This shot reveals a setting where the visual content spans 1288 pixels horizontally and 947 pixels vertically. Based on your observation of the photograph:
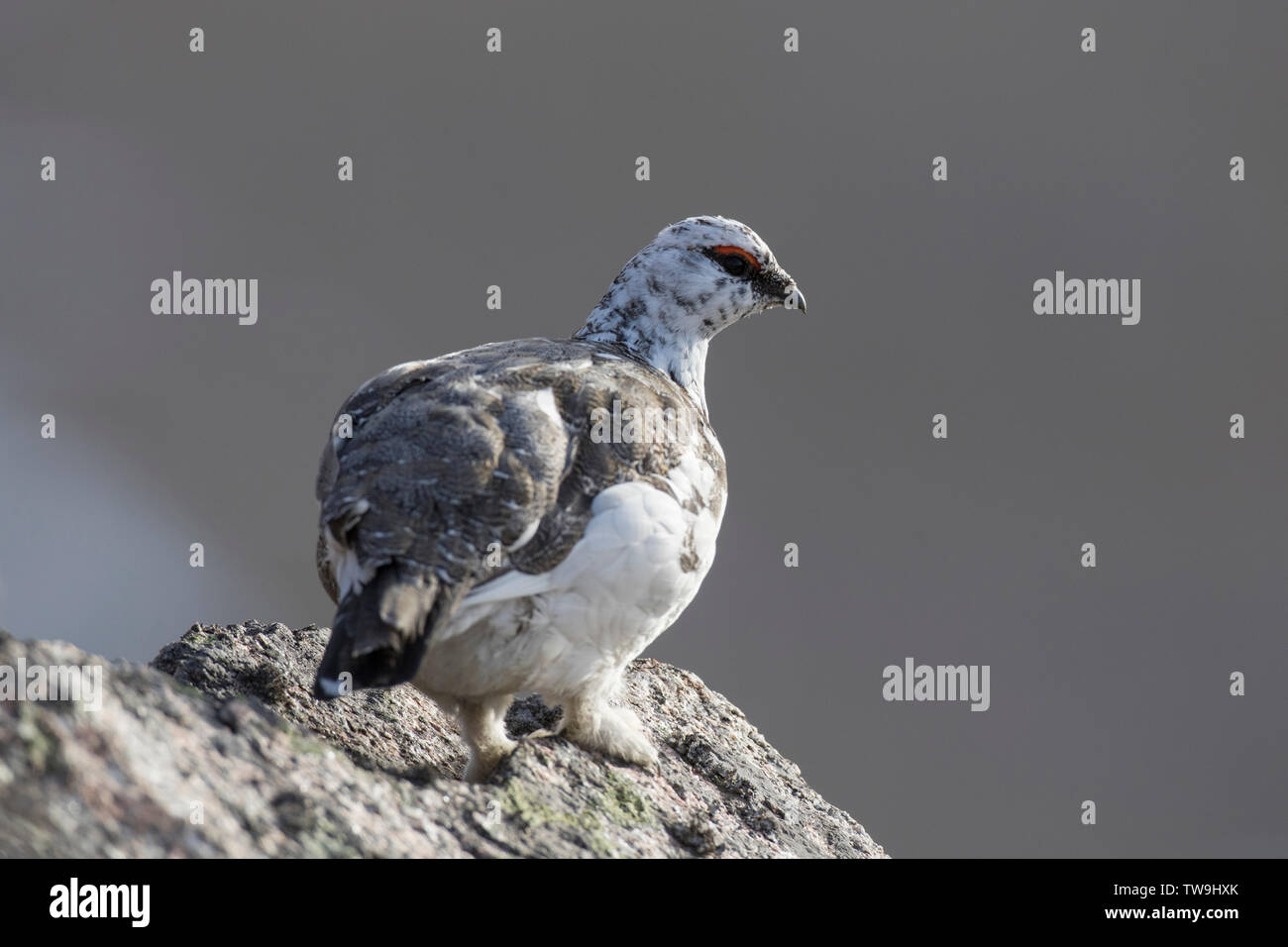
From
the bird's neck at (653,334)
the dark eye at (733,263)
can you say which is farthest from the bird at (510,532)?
the dark eye at (733,263)

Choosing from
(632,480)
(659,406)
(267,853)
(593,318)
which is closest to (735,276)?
(593,318)

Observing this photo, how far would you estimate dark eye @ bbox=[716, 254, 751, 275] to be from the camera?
14.9ft

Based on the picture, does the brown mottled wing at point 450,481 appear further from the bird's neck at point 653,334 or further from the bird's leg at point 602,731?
the bird's neck at point 653,334

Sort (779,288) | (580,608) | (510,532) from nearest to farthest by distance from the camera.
Result: (510,532) → (580,608) → (779,288)

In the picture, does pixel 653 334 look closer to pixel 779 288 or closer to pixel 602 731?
pixel 779 288

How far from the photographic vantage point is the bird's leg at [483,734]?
3451mm

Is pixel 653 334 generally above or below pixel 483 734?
above

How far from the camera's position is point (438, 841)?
8.87 ft

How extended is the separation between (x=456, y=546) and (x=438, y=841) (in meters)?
0.64

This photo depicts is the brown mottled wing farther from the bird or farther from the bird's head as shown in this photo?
the bird's head

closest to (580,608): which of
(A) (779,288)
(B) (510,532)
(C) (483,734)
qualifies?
(B) (510,532)

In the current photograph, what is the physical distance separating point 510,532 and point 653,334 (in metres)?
1.64

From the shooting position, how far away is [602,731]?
3.68 metres
